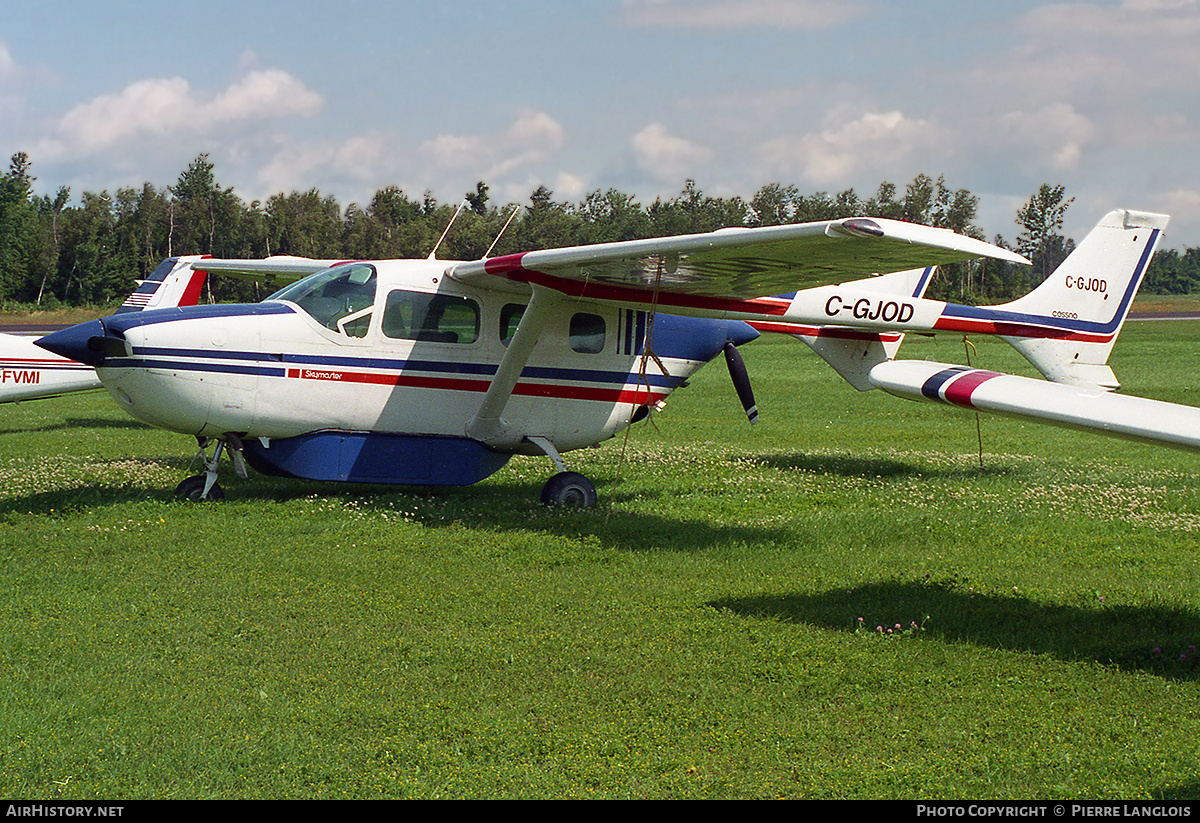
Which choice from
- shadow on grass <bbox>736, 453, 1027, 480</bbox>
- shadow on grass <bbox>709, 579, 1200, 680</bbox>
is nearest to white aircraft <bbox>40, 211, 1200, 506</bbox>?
shadow on grass <bbox>736, 453, 1027, 480</bbox>

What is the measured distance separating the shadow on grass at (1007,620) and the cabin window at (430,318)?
5.47m

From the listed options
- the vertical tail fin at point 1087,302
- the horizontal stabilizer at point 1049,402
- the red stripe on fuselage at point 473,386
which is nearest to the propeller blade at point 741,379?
the red stripe on fuselage at point 473,386

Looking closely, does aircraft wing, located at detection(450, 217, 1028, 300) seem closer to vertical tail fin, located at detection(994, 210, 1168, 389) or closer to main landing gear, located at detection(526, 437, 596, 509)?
main landing gear, located at detection(526, 437, 596, 509)

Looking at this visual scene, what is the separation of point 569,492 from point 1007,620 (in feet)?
18.5

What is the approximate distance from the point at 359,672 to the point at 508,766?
1622 millimetres

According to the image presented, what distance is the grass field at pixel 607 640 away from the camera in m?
4.77

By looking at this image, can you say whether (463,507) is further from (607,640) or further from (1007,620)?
(1007,620)

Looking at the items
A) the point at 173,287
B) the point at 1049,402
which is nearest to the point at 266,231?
the point at 173,287

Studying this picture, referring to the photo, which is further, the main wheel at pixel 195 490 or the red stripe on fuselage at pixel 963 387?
the main wheel at pixel 195 490

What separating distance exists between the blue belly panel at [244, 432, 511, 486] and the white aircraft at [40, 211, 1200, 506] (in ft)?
0.06

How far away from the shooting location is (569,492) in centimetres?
1176

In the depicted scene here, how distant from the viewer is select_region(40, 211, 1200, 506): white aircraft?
10.4m
